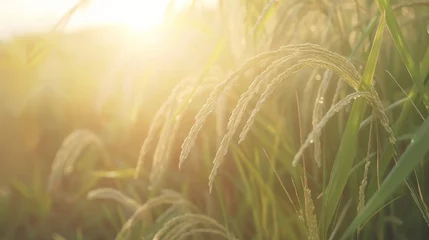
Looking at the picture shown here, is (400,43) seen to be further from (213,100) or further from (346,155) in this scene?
(213,100)

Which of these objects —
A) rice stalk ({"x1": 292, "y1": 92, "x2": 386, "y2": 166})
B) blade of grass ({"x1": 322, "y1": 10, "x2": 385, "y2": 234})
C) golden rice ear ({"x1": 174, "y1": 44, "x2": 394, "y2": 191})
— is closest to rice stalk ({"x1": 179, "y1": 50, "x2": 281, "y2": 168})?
golden rice ear ({"x1": 174, "y1": 44, "x2": 394, "y2": 191})

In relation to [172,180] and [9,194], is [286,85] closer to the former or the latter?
[172,180]

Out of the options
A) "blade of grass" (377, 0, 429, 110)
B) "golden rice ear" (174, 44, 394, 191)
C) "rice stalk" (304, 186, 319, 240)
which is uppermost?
"golden rice ear" (174, 44, 394, 191)

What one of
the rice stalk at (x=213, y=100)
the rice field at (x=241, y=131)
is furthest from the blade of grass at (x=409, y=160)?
the rice stalk at (x=213, y=100)

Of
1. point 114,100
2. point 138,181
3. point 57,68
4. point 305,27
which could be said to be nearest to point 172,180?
point 138,181

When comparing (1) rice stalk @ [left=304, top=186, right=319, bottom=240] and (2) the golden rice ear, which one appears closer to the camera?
(2) the golden rice ear

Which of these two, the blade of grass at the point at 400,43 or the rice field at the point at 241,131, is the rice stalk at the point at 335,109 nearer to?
the rice field at the point at 241,131

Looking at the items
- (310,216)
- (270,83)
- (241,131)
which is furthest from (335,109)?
(241,131)

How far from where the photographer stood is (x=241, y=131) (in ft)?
6.36

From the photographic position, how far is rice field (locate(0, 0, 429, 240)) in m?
1.01

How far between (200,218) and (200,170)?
1.01 metres

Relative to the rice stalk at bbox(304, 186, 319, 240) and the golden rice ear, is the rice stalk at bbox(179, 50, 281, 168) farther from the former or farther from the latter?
the rice stalk at bbox(304, 186, 319, 240)

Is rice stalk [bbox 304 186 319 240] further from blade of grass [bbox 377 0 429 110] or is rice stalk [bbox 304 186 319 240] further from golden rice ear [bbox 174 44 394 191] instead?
blade of grass [bbox 377 0 429 110]

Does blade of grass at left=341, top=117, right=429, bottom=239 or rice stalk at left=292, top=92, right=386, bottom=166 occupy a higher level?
rice stalk at left=292, top=92, right=386, bottom=166
